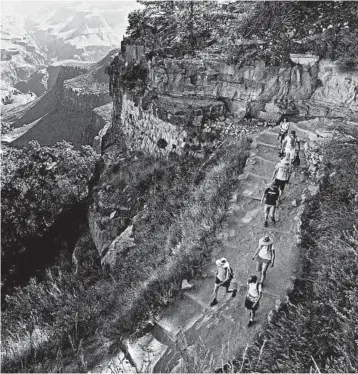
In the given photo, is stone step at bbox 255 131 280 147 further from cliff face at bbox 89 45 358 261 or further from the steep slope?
the steep slope

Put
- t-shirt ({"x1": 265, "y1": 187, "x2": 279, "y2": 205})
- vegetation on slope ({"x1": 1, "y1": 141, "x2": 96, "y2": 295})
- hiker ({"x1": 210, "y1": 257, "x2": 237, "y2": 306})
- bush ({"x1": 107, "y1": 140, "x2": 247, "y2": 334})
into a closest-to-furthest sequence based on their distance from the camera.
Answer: hiker ({"x1": 210, "y1": 257, "x2": 237, "y2": 306}) → bush ({"x1": 107, "y1": 140, "x2": 247, "y2": 334}) → t-shirt ({"x1": 265, "y1": 187, "x2": 279, "y2": 205}) → vegetation on slope ({"x1": 1, "y1": 141, "x2": 96, "y2": 295})

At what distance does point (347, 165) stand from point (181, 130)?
7.43 metres

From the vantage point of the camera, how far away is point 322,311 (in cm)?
582

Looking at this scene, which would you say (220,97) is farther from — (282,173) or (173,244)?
(173,244)

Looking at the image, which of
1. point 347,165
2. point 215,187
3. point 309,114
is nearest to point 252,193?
point 215,187

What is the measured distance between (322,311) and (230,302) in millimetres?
1738

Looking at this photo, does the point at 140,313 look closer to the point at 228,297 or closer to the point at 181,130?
the point at 228,297

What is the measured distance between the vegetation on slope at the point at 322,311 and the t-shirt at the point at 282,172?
1.05 metres

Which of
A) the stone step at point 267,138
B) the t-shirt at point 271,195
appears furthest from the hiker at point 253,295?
the stone step at point 267,138

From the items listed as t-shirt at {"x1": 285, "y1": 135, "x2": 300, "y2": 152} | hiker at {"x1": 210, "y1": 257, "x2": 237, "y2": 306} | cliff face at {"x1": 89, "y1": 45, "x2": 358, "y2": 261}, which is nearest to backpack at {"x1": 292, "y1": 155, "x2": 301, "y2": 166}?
t-shirt at {"x1": 285, "y1": 135, "x2": 300, "y2": 152}

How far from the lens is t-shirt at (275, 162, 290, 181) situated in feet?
28.1

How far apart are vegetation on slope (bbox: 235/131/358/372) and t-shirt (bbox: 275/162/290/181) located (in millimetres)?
1053

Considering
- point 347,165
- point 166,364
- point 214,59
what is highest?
point 214,59

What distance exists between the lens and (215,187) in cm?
1088
